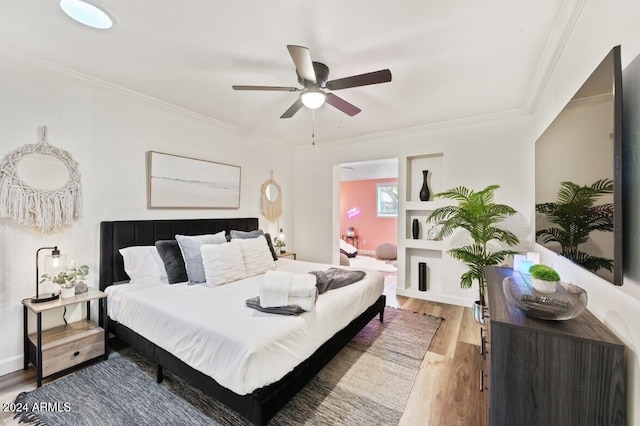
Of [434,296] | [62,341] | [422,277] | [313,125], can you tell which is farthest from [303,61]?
[434,296]

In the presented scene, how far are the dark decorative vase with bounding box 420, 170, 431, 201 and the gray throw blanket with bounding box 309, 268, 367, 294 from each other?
1.87 meters

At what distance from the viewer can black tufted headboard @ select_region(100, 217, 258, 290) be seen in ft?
8.89

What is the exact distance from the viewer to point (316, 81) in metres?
2.22

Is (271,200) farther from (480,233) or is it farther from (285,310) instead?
(480,233)

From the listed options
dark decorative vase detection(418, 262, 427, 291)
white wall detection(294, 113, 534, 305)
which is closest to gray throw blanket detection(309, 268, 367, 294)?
dark decorative vase detection(418, 262, 427, 291)

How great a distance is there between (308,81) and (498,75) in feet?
6.01

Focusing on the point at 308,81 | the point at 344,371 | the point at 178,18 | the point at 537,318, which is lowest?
the point at 344,371

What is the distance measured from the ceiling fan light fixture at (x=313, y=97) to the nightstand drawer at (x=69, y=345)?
2726mm

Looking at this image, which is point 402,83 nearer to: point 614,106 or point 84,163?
point 614,106

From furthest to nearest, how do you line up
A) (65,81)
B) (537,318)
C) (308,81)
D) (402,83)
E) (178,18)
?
1. (402,83)
2. (65,81)
3. (308,81)
4. (178,18)
5. (537,318)

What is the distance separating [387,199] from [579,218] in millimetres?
6705

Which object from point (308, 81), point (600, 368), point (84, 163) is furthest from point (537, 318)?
point (84, 163)

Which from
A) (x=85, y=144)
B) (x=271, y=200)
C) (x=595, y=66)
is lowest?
(x=271, y=200)

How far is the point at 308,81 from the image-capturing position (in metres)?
2.18
